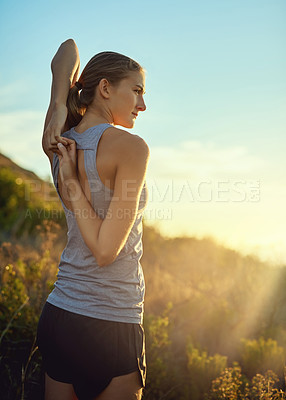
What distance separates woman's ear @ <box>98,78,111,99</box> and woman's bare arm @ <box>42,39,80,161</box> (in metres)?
0.20

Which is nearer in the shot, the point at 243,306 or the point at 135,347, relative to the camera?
the point at 135,347

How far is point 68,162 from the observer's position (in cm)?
139

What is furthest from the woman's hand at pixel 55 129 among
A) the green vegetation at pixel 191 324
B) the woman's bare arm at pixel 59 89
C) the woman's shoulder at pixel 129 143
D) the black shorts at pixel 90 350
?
the green vegetation at pixel 191 324

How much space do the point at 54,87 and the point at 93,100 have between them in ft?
0.91

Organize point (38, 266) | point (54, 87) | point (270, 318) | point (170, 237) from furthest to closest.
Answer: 1. point (170, 237)
2. point (270, 318)
3. point (38, 266)
4. point (54, 87)

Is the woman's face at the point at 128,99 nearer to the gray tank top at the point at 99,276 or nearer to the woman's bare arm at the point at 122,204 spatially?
the gray tank top at the point at 99,276

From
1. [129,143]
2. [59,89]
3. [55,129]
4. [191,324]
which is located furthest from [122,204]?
[191,324]

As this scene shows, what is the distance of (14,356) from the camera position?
3340mm

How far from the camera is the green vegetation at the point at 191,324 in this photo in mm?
3092

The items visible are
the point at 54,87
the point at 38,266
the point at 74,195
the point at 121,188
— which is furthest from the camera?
the point at 38,266

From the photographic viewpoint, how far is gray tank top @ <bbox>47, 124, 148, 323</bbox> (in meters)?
1.30

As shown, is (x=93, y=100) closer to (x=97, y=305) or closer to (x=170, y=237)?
(x=97, y=305)

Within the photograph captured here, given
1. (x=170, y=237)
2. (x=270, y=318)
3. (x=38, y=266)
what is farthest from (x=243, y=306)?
(x=170, y=237)

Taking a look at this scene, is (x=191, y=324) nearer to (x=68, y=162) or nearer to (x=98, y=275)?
(x=98, y=275)
